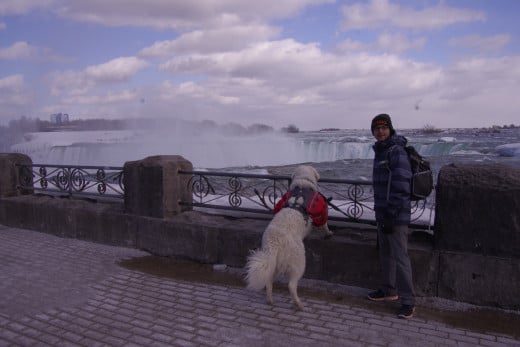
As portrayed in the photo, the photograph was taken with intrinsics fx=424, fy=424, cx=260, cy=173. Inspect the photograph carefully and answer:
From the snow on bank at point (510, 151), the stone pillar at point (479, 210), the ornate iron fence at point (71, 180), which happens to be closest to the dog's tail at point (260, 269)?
the stone pillar at point (479, 210)

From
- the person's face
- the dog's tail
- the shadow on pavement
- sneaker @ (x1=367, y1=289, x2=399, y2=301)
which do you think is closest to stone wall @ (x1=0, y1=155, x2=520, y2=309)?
the shadow on pavement

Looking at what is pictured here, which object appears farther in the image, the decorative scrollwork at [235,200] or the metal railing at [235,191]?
the decorative scrollwork at [235,200]

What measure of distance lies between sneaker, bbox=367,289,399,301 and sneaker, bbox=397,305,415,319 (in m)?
0.35

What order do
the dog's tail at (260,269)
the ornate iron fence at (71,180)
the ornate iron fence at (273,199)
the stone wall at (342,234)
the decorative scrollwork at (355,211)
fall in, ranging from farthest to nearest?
→ the ornate iron fence at (71,180) < the decorative scrollwork at (355,211) < the ornate iron fence at (273,199) < the stone wall at (342,234) < the dog's tail at (260,269)

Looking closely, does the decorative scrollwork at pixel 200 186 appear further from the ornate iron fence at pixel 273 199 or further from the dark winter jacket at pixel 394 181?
the dark winter jacket at pixel 394 181

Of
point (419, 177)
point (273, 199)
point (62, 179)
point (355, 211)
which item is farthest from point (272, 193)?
point (62, 179)

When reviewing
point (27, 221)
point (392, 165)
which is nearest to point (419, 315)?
point (392, 165)

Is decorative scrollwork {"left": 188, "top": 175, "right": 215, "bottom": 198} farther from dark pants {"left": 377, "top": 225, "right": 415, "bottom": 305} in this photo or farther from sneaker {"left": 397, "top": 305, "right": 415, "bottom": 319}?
sneaker {"left": 397, "top": 305, "right": 415, "bottom": 319}

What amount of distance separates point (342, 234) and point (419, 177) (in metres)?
1.64

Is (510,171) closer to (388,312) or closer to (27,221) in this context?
(388,312)

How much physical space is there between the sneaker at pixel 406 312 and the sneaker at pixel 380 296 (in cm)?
35

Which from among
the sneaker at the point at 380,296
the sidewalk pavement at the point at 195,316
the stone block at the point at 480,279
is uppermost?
the stone block at the point at 480,279

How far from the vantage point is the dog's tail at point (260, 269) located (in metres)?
4.62

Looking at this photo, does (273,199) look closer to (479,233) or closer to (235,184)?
(235,184)
